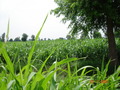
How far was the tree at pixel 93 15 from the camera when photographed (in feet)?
26.1

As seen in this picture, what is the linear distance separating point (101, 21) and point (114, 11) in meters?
1.38

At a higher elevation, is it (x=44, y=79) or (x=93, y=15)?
(x=93, y=15)

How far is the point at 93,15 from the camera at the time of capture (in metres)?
8.43

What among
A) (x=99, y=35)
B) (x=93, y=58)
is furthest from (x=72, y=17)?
(x=93, y=58)

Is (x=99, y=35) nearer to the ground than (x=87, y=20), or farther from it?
nearer to the ground

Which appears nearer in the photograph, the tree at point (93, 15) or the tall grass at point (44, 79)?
the tall grass at point (44, 79)

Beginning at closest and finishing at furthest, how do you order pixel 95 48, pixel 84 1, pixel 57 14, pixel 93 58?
pixel 84 1
pixel 57 14
pixel 93 58
pixel 95 48

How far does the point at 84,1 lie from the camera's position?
7934 millimetres

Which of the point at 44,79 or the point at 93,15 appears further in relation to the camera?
the point at 93,15

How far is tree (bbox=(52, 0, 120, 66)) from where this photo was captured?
795 centimetres

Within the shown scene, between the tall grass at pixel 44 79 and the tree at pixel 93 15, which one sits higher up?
the tree at pixel 93 15

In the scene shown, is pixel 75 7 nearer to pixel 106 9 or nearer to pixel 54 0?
pixel 106 9

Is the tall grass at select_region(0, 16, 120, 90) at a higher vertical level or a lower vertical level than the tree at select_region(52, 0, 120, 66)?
lower

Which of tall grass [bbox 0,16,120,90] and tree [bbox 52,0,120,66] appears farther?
tree [bbox 52,0,120,66]
